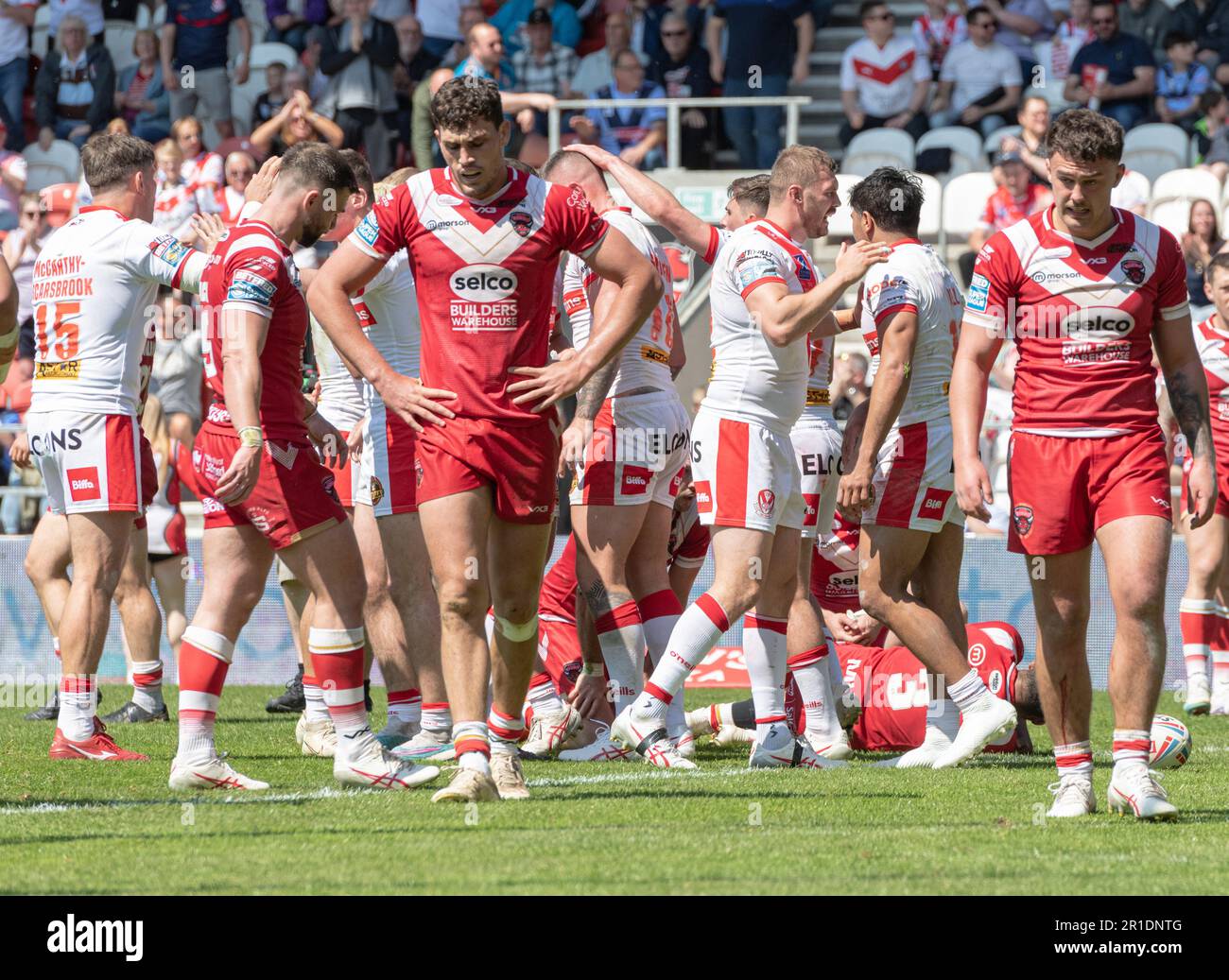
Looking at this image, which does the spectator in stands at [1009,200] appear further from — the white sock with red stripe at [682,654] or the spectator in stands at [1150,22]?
the white sock with red stripe at [682,654]

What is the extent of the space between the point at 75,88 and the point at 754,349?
51.2 feet

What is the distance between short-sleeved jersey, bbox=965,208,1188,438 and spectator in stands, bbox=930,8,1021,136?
43.1 feet

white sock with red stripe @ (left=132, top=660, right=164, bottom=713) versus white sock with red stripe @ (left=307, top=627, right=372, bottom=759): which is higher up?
white sock with red stripe @ (left=307, top=627, right=372, bottom=759)

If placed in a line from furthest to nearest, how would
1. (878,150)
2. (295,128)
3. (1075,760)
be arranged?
(878,150)
(295,128)
(1075,760)

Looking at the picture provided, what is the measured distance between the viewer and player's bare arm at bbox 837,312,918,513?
7.80 m

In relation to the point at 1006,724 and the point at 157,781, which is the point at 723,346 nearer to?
the point at 1006,724

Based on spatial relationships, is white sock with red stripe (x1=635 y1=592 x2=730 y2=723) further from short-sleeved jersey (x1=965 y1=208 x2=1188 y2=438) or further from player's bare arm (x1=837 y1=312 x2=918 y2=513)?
short-sleeved jersey (x1=965 y1=208 x2=1188 y2=438)

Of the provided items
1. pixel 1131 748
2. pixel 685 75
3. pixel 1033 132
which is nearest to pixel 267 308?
pixel 1131 748

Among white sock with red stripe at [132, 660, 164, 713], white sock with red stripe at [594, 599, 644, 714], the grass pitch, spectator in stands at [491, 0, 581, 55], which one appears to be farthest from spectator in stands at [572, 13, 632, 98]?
the grass pitch

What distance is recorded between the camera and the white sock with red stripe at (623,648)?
27.1 feet

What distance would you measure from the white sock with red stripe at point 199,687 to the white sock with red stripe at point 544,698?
2.02 m

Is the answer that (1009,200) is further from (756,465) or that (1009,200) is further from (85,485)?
(85,485)

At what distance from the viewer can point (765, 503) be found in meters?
7.74
